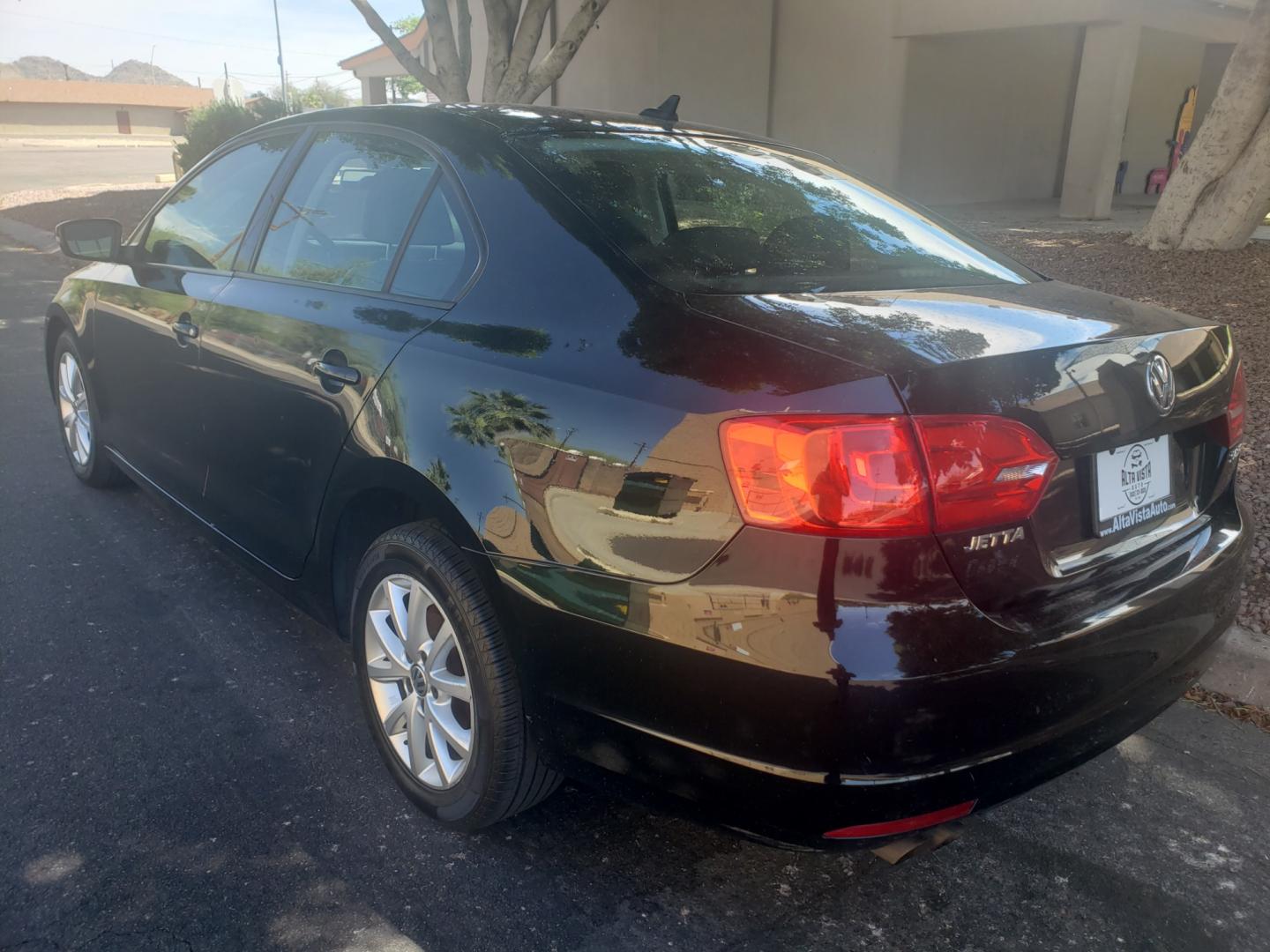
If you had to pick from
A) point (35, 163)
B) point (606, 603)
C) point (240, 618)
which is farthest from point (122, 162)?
point (606, 603)

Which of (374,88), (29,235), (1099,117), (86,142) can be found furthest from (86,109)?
(1099,117)

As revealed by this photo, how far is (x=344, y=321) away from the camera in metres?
2.81

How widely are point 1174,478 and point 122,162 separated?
35.6m

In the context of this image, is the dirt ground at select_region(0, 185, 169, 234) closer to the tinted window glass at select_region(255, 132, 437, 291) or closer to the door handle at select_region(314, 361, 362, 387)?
the tinted window glass at select_region(255, 132, 437, 291)

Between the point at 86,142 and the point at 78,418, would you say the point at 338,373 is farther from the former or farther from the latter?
the point at 86,142

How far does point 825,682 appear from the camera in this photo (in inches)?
72.2

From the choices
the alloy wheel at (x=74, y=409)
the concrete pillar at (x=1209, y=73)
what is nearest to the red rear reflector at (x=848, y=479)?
the alloy wheel at (x=74, y=409)

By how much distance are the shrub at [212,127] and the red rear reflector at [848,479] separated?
1740 cm

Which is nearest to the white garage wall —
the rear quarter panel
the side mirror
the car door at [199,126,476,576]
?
the side mirror

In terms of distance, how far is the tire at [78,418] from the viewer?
464 cm

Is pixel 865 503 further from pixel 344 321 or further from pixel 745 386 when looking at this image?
pixel 344 321

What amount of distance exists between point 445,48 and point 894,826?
446 inches

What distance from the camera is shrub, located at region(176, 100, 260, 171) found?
1730cm

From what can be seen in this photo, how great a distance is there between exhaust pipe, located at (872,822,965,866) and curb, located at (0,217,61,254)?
46.6 feet
